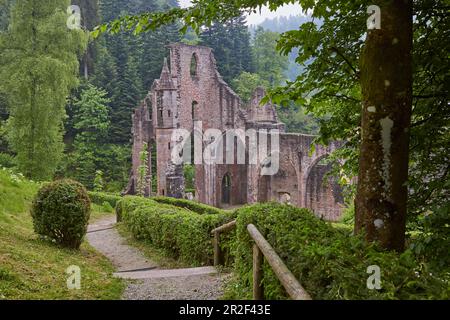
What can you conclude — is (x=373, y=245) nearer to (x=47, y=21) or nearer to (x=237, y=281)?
(x=237, y=281)

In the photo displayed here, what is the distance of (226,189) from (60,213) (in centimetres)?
2828

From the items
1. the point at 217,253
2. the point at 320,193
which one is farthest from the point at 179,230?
the point at 320,193

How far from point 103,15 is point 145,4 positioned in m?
4.64

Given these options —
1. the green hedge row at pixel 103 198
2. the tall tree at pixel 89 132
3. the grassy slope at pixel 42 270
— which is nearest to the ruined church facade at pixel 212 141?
the green hedge row at pixel 103 198

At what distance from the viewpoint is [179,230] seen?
12.2m

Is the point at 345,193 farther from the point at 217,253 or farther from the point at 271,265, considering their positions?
the point at 271,265

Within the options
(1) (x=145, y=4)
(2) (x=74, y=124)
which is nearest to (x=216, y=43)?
(1) (x=145, y=4)

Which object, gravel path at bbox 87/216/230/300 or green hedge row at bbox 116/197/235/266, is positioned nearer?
gravel path at bbox 87/216/230/300

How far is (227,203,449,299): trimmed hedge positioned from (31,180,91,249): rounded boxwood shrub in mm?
6217

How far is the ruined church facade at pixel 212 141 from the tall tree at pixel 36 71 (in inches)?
283

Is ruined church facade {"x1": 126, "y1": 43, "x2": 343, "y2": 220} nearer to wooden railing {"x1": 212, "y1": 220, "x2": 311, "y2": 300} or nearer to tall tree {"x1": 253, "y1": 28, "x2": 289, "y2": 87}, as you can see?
tall tree {"x1": 253, "y1": 28, "x2": 289, "y2": 87}

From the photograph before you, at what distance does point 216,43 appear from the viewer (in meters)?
46.6

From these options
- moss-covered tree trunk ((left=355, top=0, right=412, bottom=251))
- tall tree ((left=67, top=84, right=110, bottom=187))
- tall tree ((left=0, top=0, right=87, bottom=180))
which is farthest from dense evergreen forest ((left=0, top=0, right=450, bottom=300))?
tall tree ((left=67, top=84, right=110, bottom=187))

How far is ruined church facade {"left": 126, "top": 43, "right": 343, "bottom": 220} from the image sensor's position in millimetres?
30938
